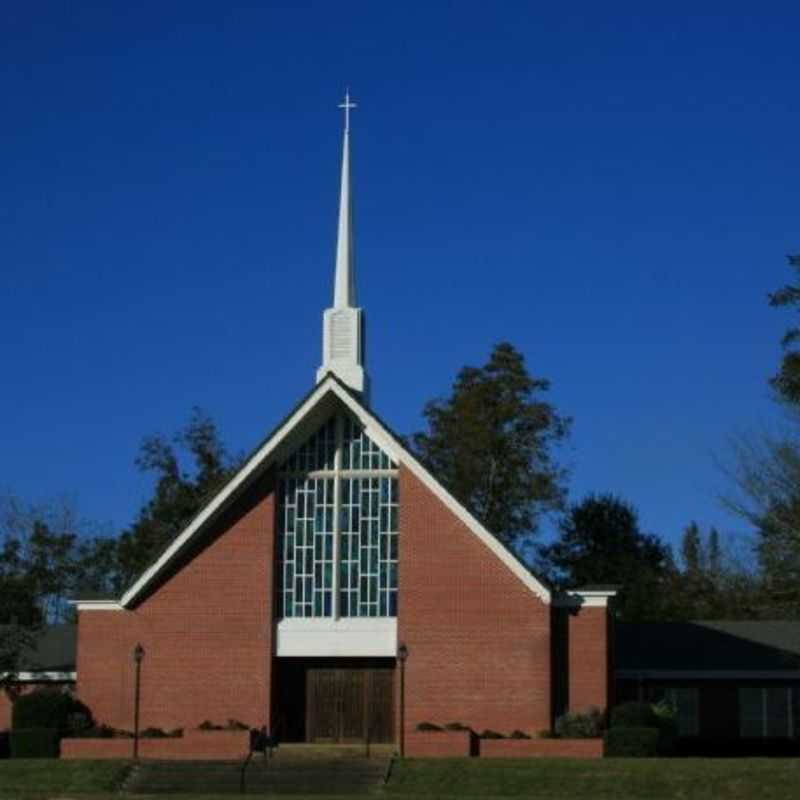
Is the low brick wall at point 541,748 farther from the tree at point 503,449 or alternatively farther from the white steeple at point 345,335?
the tree at point 503,449

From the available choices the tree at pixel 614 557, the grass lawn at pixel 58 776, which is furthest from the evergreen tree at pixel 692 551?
the grass lawn at pixel 58 776

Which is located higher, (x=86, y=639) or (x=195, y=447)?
(x=195, y=447)

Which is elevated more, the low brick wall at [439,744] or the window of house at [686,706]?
the window of house at [686,706]

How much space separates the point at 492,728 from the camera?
40906mm

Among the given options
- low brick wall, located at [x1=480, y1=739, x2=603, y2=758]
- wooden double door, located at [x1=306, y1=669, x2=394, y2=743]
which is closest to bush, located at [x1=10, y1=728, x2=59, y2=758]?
wooden double door, located at [x1=306, y1=669, x2=394, y2=743]

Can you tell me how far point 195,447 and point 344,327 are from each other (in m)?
26.5

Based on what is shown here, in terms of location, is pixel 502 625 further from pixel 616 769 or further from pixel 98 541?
pixel 98 541

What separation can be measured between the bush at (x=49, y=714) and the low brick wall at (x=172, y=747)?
136 centimetres

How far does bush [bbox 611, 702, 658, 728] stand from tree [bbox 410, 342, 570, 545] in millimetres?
30287

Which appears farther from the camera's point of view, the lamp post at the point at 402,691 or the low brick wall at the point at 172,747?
the low brick wall at the point at 172,747

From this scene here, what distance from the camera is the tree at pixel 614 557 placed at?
71188 mm

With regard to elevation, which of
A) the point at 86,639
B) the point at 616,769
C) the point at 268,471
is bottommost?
the point at 616,769

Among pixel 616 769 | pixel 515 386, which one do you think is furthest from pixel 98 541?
pixel 616 769

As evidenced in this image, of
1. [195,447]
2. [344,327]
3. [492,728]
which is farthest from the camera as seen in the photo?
[195,447]
